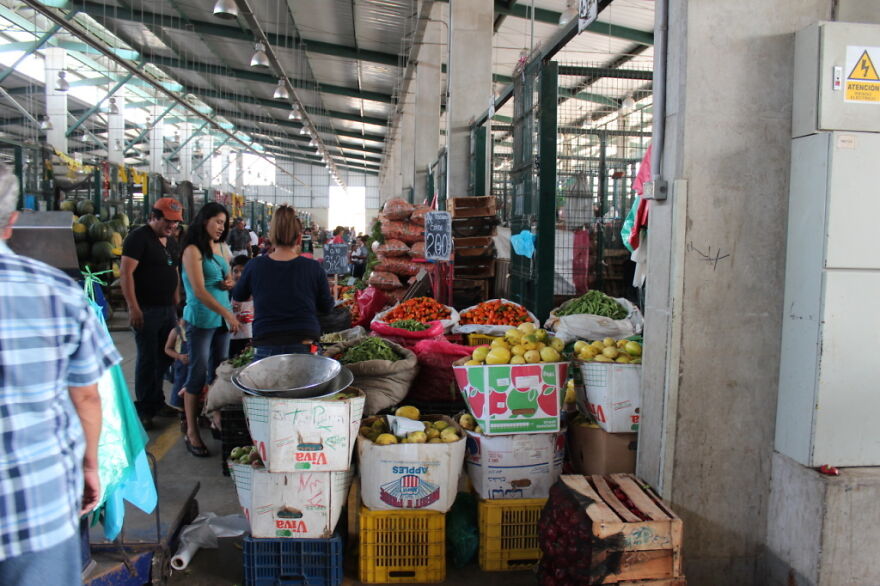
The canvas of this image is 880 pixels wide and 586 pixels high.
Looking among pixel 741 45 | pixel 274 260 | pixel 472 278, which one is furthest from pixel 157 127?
pixel 741 45

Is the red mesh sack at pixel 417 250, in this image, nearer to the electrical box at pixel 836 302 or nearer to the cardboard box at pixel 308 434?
the cardboard box at pixel 308 434

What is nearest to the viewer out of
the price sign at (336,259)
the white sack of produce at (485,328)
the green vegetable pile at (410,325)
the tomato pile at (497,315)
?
the green vegetable pile at (410,325)

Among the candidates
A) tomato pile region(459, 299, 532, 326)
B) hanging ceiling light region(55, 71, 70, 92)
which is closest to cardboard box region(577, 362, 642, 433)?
tomato pile region(459, 299, 532, 326)

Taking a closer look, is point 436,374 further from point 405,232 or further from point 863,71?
point 405,232

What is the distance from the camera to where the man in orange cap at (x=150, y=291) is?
4996 mm

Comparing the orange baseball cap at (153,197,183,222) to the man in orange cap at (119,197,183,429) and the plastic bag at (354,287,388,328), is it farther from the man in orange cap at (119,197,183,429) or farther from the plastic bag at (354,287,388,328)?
the plastic bag at (354,287,388,328)

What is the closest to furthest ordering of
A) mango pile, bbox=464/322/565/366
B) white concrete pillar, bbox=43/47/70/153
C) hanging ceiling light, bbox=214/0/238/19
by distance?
1. mango pile, bbox=464/322/565/366
2. hanging ceiling light, bbox=214/0/238/19
3. white concrete pillar, bbox=43/47/70/153

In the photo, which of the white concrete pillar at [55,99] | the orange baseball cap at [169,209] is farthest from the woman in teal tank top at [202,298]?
the white concrete pillar at [55,99]

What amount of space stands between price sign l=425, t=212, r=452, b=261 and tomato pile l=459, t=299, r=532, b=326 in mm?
1010

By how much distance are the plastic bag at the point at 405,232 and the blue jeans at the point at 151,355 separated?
4.53m

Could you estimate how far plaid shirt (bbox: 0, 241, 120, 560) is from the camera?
1540 mm

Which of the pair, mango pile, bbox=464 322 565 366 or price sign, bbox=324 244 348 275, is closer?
mango pile, bbox=464 322 565 366

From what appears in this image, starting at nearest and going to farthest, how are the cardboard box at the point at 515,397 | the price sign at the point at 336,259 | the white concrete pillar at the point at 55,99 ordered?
1. the cardboard box at the point at 515,397
2. the price sign at the point at 336,259
3. the white concrete pillar at the point at 55,99

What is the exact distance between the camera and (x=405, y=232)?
9.42m
